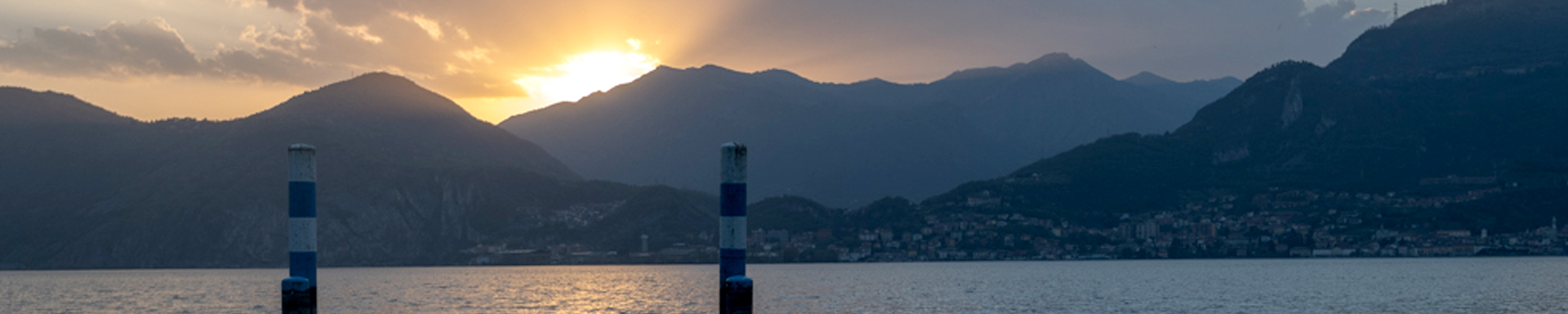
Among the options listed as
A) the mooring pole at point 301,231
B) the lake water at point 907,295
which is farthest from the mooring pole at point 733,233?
the lake water at point 907,295

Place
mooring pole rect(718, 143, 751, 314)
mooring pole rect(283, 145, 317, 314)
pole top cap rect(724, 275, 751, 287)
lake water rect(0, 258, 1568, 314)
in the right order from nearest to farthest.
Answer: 1. mooring pole rect(718, 143, 751, 314)
2. pole top cap rect(724, 275, 751, 287)
3. mooring pole rect(283, 145, 317, 314)
4. lake water rect(0, 258, 1568, 314)

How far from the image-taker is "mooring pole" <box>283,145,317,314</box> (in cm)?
2459

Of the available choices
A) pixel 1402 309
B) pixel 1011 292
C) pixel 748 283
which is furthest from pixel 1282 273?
pixel 748 283

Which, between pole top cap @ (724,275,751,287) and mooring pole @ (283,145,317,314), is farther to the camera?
mooring pole @ (283,145,317,314)

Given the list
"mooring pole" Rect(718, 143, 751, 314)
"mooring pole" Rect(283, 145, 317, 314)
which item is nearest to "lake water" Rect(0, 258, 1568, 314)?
"mooring pole" Rect(283, 145, 317, 314)

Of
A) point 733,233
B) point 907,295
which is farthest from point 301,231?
point 907,295

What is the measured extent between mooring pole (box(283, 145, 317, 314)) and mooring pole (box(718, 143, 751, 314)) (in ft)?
26.0

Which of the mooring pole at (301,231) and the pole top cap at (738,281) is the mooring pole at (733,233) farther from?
the mooring pole at (301,231)

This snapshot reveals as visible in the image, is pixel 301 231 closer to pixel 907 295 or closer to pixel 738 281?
pixel 738 281

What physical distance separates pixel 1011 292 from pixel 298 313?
112770 mm

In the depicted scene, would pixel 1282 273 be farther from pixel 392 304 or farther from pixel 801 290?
pixel 392 304

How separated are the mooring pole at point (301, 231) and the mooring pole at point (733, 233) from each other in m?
→ 7.94

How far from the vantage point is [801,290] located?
140m

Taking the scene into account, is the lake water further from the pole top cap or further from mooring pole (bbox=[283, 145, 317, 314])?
the pole top cap
